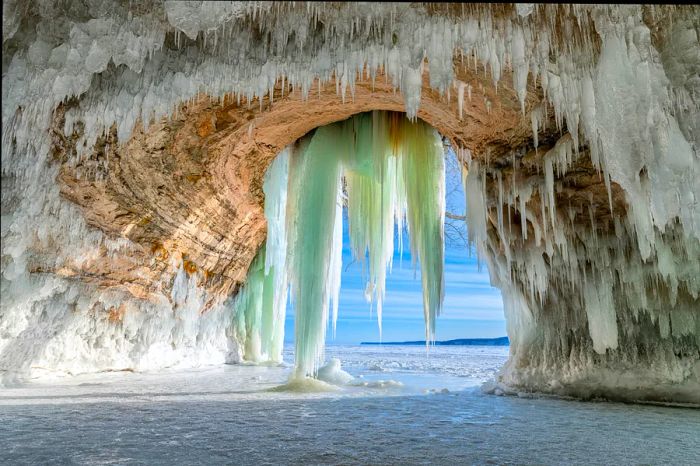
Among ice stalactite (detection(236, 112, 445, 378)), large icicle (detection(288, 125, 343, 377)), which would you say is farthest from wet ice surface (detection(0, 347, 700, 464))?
ice stalactite (detection(236, 112, 445, 378))

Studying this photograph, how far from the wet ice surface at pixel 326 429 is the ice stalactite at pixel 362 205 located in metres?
1.27

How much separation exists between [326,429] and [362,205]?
13.3 feet

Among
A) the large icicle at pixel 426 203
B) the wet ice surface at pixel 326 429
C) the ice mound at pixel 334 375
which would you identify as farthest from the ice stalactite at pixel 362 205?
the wet ice surface at pixel 326 429

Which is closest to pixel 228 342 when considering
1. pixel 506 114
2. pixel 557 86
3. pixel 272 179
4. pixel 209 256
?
pixel 209 256

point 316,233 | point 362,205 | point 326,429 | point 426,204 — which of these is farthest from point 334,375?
point 326,429

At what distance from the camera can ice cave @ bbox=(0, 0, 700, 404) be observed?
3.63m

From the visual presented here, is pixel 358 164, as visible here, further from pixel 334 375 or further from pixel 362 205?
pixel 334 375

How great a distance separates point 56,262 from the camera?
603 cm

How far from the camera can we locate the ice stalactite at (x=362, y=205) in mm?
6168

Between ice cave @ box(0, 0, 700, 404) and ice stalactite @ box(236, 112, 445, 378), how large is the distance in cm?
3

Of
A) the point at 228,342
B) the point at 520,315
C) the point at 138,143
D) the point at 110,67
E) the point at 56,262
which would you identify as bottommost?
the point at 228,342

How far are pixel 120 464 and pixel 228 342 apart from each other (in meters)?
8.81

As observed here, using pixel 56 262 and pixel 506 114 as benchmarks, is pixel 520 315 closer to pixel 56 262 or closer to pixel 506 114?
pixel 506 114

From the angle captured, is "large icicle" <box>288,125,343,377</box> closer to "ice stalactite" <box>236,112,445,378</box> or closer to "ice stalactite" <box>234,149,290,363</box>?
"ice stalactite" <box>236,112,445,378</box>
